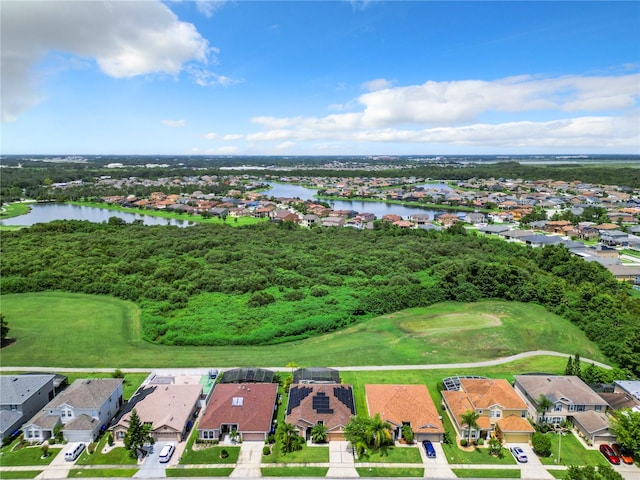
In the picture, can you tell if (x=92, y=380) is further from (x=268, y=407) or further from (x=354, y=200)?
(x=354, y=200)

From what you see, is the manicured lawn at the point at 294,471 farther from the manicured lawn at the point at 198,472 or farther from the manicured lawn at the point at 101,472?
the manicured lawn at the point at 101,472

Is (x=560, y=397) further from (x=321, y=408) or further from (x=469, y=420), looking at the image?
(x=321, y=408)

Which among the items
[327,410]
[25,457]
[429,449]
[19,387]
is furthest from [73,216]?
[429,449]

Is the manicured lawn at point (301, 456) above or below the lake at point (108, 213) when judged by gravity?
below

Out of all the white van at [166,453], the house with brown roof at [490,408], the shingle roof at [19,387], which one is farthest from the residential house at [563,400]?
the shingle roof at [19,387]

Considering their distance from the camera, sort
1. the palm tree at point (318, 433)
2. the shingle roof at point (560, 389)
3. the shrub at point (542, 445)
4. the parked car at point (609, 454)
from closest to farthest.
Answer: the parked car at point (609, 454) < the shrub at point (542, 445) < the palm tree at point (318, 433) < the shingle roof at point (560, 389)

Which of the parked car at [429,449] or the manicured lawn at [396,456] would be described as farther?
the parked car at [429,449]
